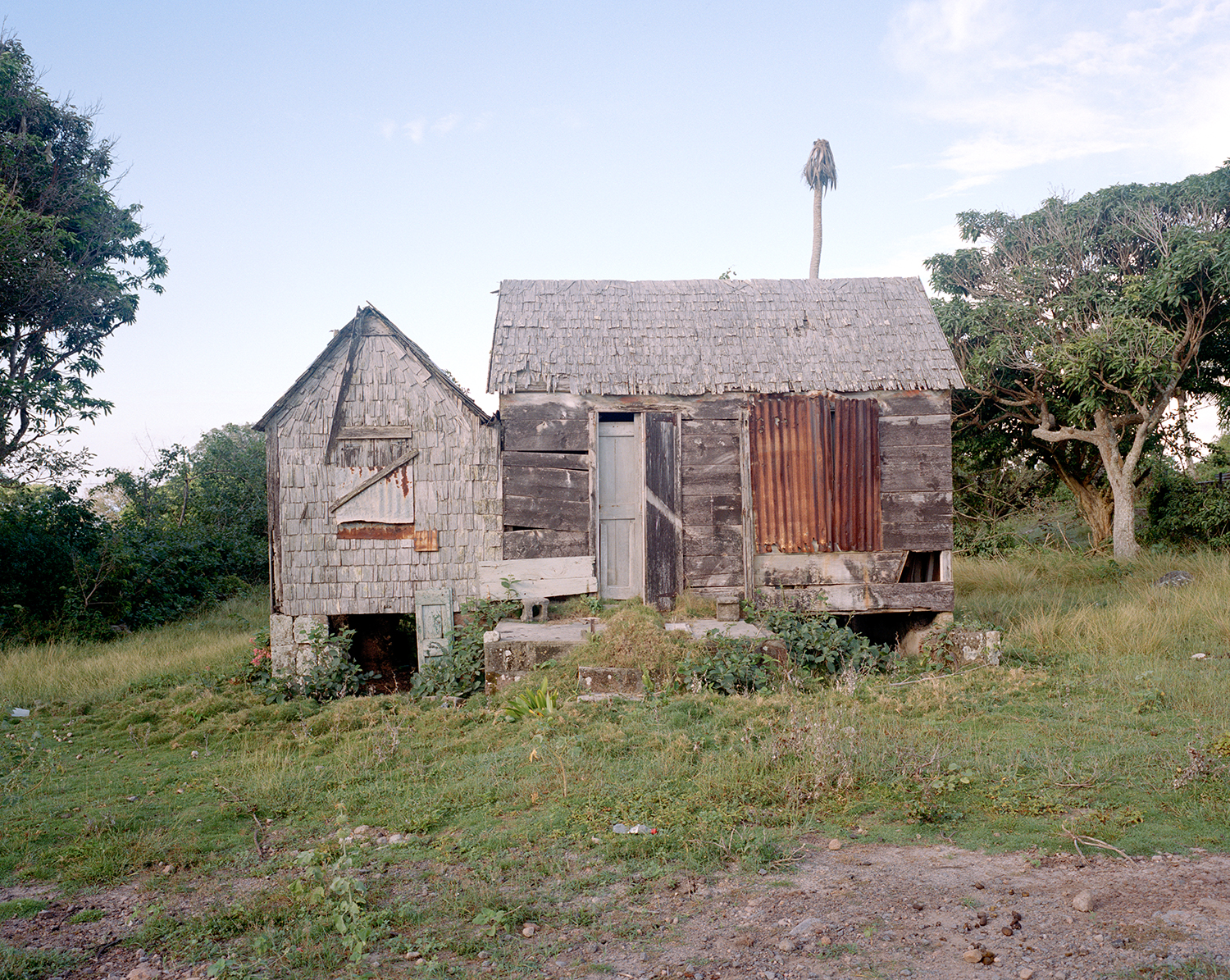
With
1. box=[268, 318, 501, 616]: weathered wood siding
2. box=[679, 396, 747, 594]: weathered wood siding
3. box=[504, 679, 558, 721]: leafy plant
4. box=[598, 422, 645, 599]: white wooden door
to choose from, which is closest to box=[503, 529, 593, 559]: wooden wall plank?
box=[268, 318, 501, 616]: weathered wood siding

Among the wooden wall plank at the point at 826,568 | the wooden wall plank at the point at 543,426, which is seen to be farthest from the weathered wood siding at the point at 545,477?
the wooden wall plank at the point at 826,568

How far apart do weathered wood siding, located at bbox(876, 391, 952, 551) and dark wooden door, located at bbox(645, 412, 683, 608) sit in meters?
2.63

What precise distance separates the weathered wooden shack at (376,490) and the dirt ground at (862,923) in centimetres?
591

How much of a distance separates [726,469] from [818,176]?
62.7 feet

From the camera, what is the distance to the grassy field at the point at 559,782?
173 inches

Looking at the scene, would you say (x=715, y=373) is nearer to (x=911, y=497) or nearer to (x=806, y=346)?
(x=806, y=346)

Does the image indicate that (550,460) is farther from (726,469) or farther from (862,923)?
(862,923)

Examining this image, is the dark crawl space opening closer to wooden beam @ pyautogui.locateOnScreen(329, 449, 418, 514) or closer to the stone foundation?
the stone foundation

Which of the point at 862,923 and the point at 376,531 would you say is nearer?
the point at 862,923

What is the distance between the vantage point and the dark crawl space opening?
40.5 ft

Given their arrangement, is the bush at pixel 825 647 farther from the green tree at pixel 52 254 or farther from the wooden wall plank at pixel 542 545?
the green tree at pixel 52 254

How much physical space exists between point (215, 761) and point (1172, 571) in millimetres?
15158

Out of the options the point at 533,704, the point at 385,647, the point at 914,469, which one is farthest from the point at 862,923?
the point at 385,647

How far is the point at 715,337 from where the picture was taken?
11.0 metres
